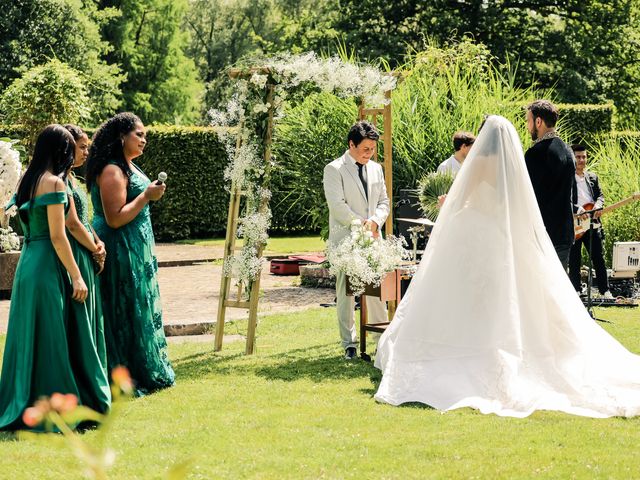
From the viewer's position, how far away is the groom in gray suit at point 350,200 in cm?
821

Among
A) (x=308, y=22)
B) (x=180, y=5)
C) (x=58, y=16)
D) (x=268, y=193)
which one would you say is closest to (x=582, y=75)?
(x=308, y=22)

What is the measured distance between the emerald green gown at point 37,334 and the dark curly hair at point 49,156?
0.33ft

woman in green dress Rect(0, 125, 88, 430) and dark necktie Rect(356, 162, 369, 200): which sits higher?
dark necktie Rect(356, 162, 369, 200)

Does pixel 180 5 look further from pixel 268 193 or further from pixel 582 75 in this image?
pixel 268 193

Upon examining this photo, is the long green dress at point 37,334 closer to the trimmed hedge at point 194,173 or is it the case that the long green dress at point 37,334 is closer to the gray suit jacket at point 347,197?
the gray suit jacket at point 347,197

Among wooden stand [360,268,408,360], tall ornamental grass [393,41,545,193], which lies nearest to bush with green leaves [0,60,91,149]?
tall ornamental grass [393,41,545,193]

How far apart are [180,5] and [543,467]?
135ft

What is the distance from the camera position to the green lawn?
755 inches

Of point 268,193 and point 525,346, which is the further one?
point 268,193

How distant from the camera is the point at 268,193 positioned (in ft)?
28.2

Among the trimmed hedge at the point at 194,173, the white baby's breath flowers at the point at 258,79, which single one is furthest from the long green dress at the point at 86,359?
the trimmed hedge at the point at 194,173

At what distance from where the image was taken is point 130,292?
269 inches

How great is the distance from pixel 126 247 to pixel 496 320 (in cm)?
264

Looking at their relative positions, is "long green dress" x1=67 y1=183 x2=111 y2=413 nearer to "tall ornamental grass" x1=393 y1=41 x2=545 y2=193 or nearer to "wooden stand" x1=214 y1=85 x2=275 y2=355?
"wooden stand" x1=214 y1=85 x2=275 y2=355
